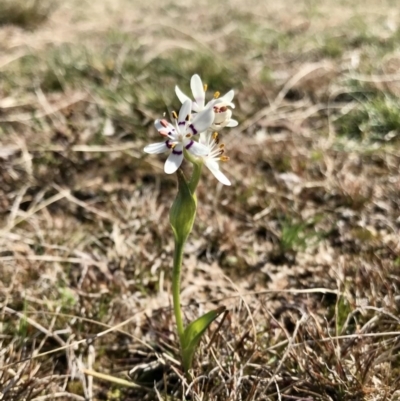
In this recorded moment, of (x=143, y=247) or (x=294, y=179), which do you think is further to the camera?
(x=294, y=179)

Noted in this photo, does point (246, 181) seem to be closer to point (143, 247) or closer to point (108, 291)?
point (143, 247)


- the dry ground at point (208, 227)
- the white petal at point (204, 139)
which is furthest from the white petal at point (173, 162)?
the dry ground at point (208, 227)

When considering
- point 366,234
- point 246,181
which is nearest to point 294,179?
point 246,181

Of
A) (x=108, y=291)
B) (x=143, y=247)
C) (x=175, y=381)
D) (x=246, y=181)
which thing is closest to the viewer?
(x=175, y=381)

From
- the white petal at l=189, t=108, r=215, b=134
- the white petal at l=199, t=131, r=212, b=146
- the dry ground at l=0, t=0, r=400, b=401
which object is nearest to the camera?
the white petal at l=189, t=108, r=215, b=134

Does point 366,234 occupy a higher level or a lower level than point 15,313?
lower

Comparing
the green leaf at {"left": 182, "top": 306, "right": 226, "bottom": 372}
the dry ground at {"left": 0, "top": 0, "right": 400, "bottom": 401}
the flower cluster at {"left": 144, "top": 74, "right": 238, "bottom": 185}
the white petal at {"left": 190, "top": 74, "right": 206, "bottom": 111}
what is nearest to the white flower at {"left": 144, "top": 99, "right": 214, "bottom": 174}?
the flower cluster at {"left": 144, "top": 74, "right": 238, "bottom": 185}

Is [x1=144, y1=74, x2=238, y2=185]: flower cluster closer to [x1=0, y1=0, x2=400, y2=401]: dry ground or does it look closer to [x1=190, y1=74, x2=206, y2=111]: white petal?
[x1=190, y1=74, x2=206, y2=111]: white petal
